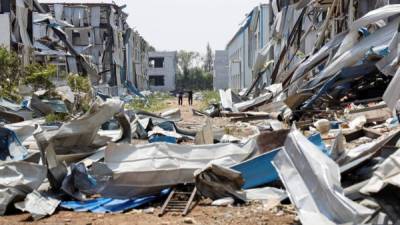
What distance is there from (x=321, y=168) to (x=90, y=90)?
1543cm

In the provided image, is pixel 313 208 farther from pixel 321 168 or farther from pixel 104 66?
pixel 104 66

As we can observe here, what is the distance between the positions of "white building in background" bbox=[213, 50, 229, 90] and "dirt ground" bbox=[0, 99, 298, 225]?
201ft

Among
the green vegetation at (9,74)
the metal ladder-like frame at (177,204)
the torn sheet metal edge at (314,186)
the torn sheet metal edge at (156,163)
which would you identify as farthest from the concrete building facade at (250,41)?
the torn sheet metal edge at (314,186)

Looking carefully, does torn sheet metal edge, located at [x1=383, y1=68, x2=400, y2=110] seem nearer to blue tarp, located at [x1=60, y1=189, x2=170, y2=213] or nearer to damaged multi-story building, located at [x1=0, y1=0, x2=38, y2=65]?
blue tarp, located at [x1=60, y1=189, x2=170, y2=213]

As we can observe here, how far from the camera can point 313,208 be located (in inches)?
170

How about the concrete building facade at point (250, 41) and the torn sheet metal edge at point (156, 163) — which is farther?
the concrete building facade at point (250, 41)

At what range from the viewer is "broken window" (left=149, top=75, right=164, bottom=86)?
7625cm

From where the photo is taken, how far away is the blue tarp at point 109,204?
6.09 m

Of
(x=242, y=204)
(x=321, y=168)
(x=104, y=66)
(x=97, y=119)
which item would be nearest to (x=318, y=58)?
(x=97, y=119)

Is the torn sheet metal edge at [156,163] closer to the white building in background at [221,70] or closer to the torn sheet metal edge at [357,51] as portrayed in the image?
the torn sheet metal edge at [357,51]

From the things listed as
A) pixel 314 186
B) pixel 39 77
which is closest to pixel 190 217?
pixel 314 186

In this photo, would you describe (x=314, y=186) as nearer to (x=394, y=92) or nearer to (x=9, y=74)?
(x=394, y=92)

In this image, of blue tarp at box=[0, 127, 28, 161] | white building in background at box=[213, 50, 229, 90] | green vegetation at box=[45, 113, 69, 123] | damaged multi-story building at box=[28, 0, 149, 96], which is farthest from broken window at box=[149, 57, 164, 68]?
blue tarp at box=[0, 127, 28, 161]

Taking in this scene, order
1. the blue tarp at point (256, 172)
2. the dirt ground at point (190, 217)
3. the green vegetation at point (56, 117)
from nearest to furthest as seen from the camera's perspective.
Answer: the dirt ground at point (190, 217), the blue tarp at point (256, 172), the green vegetation at point (56, 117)
